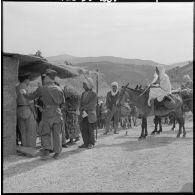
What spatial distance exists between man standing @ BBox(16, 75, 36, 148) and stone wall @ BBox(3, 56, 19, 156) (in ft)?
1.51

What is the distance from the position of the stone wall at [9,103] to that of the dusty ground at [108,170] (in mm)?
361

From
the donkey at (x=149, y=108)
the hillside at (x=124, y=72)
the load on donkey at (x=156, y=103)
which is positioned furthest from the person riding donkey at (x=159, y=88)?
the hillside at (x=124, y=72)

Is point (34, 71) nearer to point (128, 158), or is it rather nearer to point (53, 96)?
point (53, 96)

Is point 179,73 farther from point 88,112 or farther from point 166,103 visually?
point 88,112

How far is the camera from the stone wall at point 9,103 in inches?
376

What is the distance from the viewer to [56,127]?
367 inches

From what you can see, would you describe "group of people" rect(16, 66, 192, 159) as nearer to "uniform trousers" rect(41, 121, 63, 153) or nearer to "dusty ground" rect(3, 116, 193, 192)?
"uniform trousers" rect(41, 121, 63, 153)

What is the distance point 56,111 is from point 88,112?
1.70m

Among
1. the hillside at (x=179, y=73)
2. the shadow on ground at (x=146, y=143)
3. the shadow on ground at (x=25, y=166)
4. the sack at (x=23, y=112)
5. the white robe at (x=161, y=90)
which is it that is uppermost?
the hillside at (x=179, y=73)

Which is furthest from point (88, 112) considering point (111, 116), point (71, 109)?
point (111, 116)

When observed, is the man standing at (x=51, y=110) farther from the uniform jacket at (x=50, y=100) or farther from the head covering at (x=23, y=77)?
the head covering at (x=23, y=77)

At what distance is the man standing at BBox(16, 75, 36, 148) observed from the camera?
403 inches

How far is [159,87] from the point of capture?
41.7ft

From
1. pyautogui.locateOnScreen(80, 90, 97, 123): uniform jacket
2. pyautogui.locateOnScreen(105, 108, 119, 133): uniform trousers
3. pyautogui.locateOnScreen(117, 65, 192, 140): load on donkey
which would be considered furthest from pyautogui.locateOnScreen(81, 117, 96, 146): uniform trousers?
pyautogui.locateOnScreen(105, 108, 119, 133): uniform trousers
